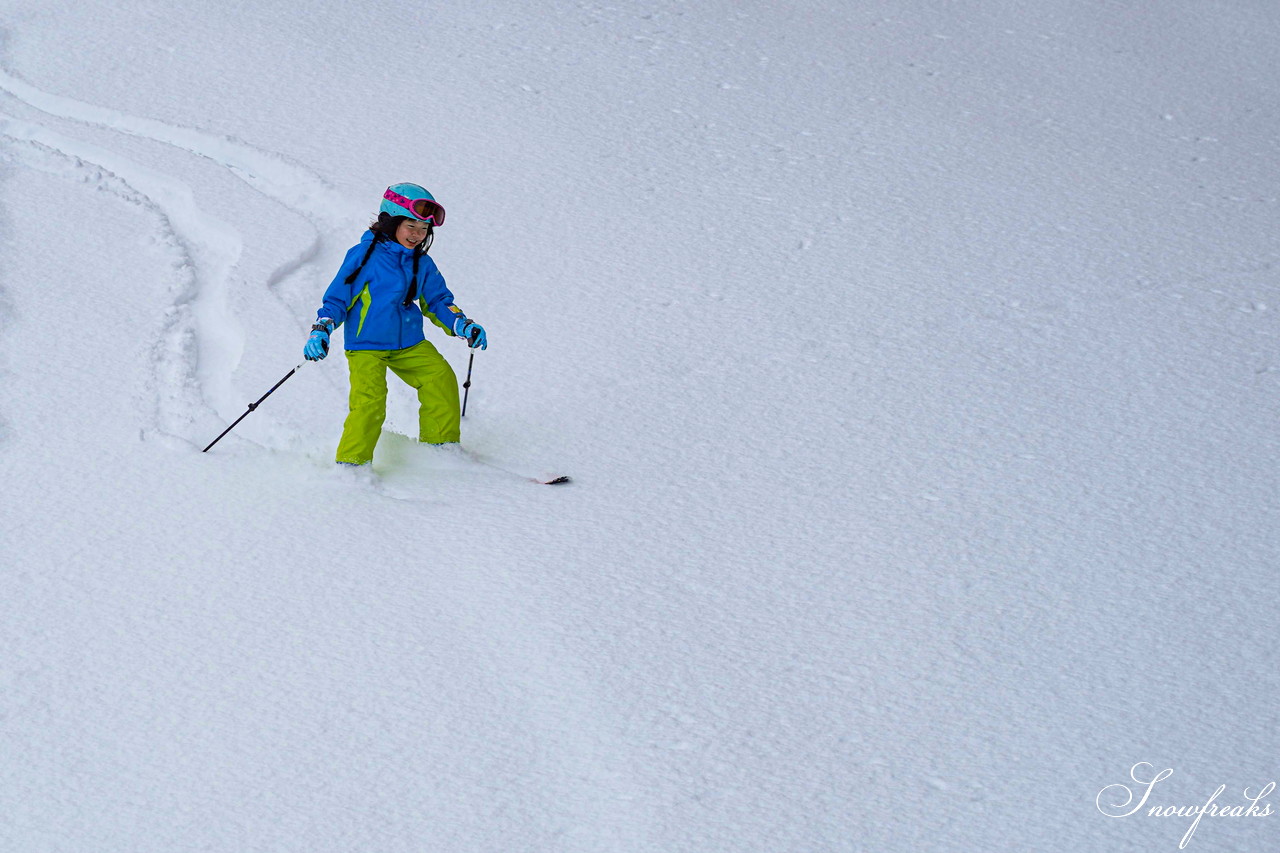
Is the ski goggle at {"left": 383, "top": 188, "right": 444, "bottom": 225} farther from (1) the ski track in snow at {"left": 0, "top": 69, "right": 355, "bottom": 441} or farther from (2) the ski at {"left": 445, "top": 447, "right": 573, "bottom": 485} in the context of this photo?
(1) the ski track in snow at {"left": 0, "top": 69, "right": 355, "bottom": 441}

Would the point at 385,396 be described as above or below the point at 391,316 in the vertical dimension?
below

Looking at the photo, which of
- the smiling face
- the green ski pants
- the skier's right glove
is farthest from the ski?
the smiling face

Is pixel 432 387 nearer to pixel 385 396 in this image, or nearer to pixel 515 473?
pixel 385 396

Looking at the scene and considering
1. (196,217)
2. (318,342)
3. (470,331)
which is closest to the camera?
(318,342)

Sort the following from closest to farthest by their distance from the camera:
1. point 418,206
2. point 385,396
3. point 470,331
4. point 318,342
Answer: point 318,342 < point 418,206 < point 385,396 < point 470,331

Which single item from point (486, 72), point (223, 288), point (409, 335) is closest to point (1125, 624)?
point (409, 335)

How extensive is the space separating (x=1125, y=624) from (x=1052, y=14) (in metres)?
5.94

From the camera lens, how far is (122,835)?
96.7 inches

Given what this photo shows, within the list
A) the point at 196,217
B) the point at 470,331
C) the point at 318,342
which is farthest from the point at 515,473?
the point at 196,217

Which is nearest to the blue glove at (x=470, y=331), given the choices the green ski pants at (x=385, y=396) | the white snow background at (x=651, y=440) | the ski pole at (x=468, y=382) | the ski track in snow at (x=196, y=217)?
the ski pole at (x=468, y=382)

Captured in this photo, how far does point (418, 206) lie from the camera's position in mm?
3629

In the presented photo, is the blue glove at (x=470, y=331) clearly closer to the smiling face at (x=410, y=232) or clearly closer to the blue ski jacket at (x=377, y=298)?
the blue ski jacket at (x=377, y=298)

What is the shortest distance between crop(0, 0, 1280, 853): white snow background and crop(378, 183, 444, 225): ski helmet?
36.3 inches

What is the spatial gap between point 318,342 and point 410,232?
0.52 metres
